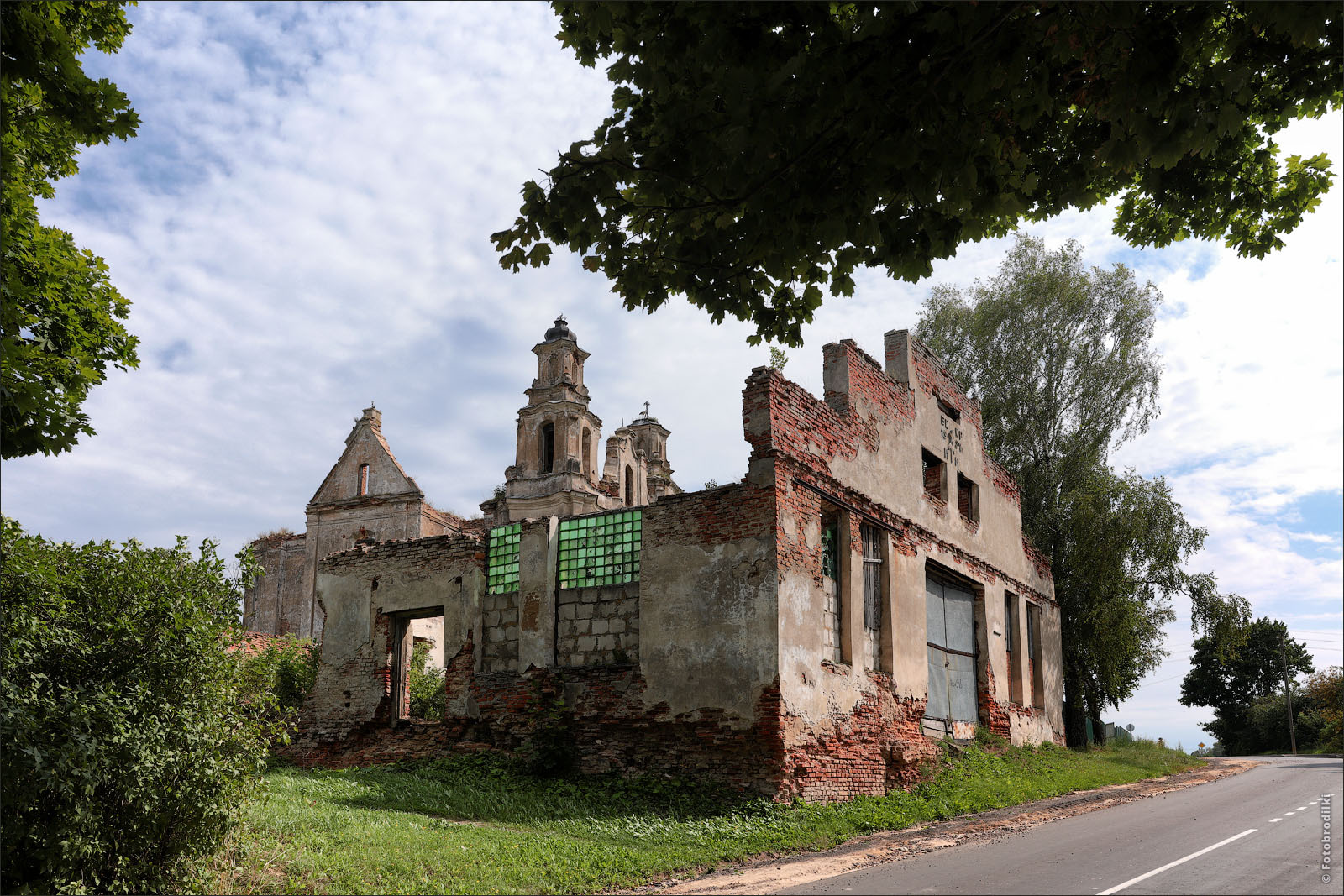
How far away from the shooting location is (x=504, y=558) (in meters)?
16.3

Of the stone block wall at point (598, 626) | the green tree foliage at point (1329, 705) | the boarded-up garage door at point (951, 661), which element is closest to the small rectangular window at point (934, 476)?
the boarded-up garage door at point (951, 661)

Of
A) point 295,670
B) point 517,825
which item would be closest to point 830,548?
point 517,825

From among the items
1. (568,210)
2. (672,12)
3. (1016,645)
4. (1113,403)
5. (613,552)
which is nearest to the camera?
(672,12)

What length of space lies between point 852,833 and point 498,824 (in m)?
4.59

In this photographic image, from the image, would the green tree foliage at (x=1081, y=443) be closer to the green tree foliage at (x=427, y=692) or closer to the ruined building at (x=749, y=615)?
the ruined building at (x=749, y=615)

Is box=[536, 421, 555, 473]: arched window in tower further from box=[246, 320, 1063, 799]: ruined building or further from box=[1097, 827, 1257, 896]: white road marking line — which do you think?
box=[1097, 827, 1257, 896]: white road marking line

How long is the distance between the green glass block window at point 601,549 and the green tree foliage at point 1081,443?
1535 centimetres

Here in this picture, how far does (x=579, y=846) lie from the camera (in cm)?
998

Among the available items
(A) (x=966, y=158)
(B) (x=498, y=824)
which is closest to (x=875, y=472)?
(B) (x=498, y=824)

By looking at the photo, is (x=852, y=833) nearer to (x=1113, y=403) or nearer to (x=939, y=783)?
(x=939, y=783)

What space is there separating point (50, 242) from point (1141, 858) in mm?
12788

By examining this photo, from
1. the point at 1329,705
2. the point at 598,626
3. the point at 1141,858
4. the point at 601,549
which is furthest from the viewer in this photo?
the point at 1329,705

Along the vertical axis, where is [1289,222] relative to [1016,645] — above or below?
above

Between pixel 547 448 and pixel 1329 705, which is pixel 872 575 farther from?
pixel 1329 705
